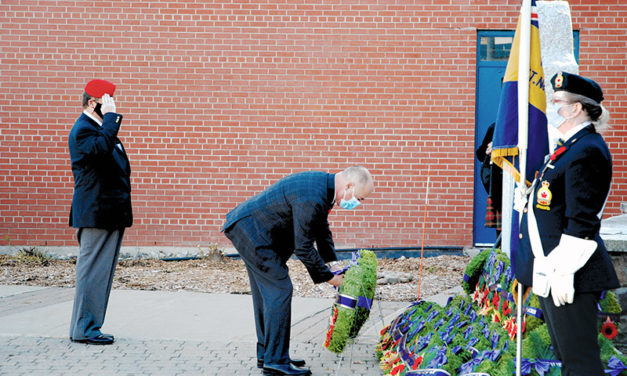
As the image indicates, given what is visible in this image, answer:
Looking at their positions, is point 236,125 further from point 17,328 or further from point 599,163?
point 599,163

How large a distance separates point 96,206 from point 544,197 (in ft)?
11.9

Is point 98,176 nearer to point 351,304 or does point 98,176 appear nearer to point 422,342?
point 351,304

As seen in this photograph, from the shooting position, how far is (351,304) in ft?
15.6

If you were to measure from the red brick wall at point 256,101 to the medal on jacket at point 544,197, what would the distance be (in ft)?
Answer: 21.5

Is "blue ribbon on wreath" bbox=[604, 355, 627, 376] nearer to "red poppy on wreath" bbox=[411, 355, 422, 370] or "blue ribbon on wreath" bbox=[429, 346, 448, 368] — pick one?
"blue ribbon on wreath" bbox=[429, 346, 448, 368]

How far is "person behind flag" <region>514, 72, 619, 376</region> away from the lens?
3.27 meters

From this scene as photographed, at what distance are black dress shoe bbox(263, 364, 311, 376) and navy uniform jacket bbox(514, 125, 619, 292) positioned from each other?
2038 millimetres

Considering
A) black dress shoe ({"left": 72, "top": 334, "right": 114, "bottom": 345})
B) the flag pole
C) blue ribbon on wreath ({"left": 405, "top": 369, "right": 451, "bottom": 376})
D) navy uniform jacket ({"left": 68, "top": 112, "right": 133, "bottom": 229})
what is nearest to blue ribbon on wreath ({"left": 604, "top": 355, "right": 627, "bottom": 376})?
the flag pole

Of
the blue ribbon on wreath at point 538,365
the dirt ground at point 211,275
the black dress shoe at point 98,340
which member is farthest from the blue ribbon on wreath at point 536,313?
the dirt ground at point 211,275

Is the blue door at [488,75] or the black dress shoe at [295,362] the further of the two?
the blue door at [488,75]

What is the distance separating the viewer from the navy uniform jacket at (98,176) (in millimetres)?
5664

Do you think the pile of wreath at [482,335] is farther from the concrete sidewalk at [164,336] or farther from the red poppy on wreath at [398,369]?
the concrete sidewalk at [164,336]

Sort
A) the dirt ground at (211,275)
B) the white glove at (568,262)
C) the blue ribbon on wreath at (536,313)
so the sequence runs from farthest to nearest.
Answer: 1. the dirt ground at (211,275)
2. the blue ribbon on wreath at (536,313)
3. the white glove at (568,262)

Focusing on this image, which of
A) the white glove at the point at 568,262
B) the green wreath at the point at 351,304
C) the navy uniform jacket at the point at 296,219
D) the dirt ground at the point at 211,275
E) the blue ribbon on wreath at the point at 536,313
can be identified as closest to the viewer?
the white glove at the point at 568,262
